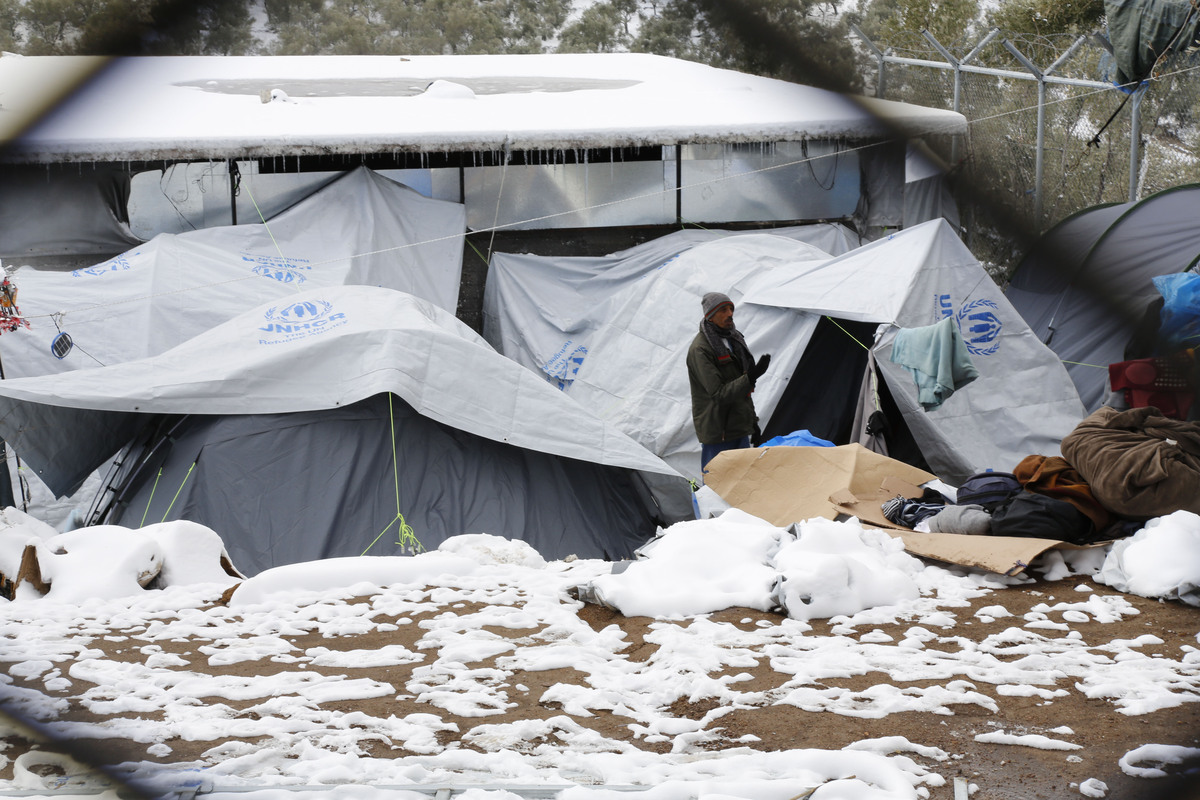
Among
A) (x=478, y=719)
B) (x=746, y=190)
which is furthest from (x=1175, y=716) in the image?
(x=746, y=190)

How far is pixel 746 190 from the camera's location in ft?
33.2

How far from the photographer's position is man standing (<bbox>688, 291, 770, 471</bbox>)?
6285mm

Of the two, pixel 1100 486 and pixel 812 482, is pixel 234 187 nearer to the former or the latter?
pixel 812 482

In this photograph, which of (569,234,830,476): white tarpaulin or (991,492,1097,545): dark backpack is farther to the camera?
(569,234,830,476): white tarpaulin

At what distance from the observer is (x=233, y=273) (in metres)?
8.12

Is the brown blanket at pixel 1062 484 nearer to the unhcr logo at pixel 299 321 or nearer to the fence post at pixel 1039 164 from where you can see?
the fence post at pixel 1039 164

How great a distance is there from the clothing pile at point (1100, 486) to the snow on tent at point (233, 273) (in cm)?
445

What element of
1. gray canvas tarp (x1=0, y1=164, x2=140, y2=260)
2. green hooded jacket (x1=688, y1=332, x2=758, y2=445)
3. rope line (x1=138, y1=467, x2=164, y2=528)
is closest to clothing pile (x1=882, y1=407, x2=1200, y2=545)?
green hooded jacket (x1=688, y1=332, x2=758, y2=445)

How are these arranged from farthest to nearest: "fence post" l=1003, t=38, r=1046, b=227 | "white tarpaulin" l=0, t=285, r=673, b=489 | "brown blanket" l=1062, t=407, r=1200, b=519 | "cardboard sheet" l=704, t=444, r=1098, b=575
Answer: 1. "white tarpaulin" l=0, t=285, r=673, b=489
2. "cardboard sheet" l=704, t=444, r=1098, b=575
3. "brown blanket" l=1062, t=407, r=1200, b=519
4. "fence post" l=1003, t=38, r=1046, b=227

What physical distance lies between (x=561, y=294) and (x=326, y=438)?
11.8 ft

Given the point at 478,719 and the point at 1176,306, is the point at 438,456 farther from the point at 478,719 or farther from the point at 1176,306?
the point at 1176,306

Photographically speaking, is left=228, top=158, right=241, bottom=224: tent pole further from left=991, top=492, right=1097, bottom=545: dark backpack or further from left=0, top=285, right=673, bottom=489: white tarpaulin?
left=991, top=492, right=1097, bottom=545: dark backpack

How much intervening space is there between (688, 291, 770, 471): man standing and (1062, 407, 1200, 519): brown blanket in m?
2.36

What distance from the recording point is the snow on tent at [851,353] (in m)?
7.03
